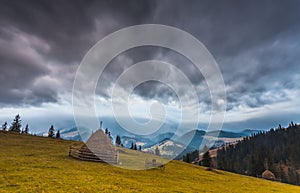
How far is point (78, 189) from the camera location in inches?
580

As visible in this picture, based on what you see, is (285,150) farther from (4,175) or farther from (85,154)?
(4,175)

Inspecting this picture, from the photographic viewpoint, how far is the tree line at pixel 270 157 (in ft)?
292

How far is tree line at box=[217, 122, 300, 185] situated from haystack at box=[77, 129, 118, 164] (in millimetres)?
72511

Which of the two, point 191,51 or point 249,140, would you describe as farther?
point 249,140

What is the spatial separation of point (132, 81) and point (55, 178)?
28.5m

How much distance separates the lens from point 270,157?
12106 cm

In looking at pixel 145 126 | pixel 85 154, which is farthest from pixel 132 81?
pixel 85 154

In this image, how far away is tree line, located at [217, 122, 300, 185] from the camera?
8912cm

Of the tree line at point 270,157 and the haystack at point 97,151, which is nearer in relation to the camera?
the haystack at point 97,151

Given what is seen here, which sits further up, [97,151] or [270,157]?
[97,151]

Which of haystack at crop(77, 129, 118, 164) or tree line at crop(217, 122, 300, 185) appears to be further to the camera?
tree line at crop(217, 122, 300, 185)

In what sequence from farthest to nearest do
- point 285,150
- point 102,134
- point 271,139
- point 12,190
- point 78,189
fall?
point 271,139
point 285,150
point 102,134
point 78,189
point 12,190

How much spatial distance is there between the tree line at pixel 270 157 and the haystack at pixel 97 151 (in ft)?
238

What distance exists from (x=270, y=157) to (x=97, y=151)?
412 ft
